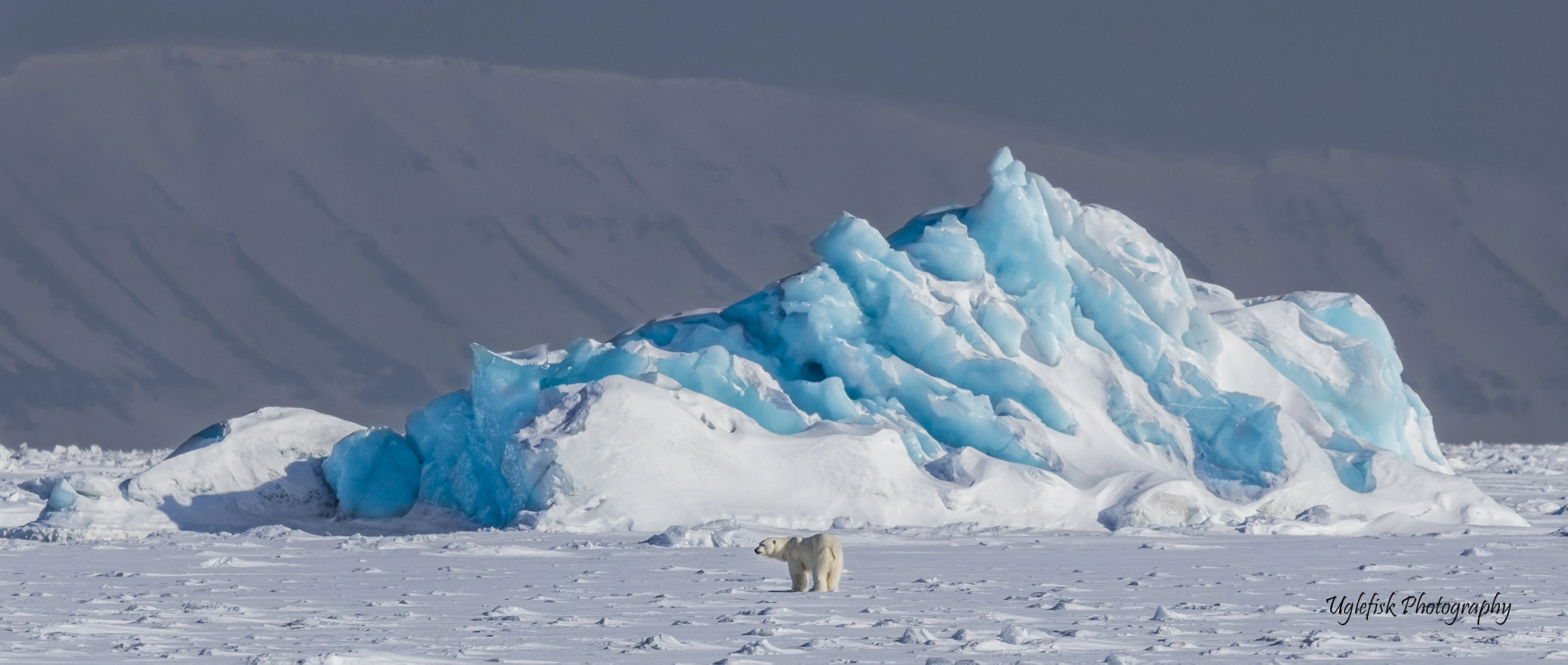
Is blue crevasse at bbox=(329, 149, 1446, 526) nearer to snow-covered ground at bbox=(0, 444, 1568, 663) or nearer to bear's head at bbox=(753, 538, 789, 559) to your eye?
snow-covered ground at bbox=(0, 444, 1568, 663)

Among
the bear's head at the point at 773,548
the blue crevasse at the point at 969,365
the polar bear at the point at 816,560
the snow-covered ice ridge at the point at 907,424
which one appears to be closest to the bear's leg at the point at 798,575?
the polar bear at the point at 816,560

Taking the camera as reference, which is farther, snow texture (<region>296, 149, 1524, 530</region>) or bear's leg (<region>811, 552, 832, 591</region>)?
snow texture (<region>296, 149, 1524, 530</region>)

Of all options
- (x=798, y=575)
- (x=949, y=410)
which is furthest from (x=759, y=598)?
(x=949, y=410)

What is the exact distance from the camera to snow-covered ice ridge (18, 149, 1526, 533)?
15617 millimetres

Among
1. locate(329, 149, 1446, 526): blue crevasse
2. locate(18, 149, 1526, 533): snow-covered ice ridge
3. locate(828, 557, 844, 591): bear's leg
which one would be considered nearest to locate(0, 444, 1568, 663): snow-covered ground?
locate(828, 557, 844, 591): bear's leg

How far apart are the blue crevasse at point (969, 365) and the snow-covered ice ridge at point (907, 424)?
30mm

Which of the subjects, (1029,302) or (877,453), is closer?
(877,453)

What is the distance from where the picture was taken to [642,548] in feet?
43.5

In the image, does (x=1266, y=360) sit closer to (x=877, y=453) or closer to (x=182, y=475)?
(x=877, y=453)

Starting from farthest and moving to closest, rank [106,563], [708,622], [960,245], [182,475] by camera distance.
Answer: [960,245]
[182,475]
[106,563]
[708,622]

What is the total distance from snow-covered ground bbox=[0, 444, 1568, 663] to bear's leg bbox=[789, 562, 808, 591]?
0.20m

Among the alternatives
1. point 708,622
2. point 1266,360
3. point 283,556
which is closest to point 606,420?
point 283,556

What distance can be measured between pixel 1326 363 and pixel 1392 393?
0.90m

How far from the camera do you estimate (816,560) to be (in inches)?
396
